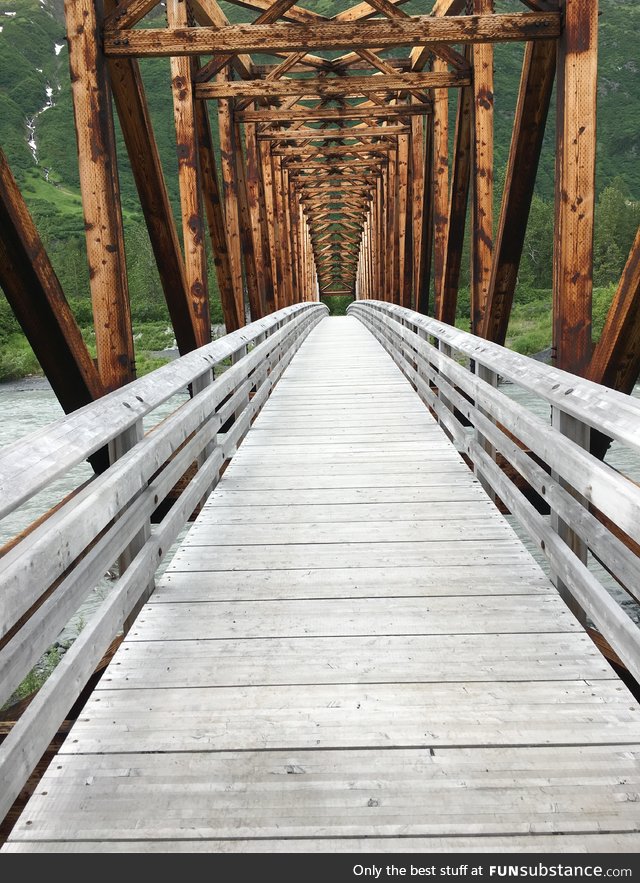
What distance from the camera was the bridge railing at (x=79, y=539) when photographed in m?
1.80

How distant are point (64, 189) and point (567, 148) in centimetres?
17792

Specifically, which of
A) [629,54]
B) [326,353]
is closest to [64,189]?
[629,54]

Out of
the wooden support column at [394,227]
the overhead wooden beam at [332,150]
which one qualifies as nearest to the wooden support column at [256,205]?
the overhead wooden beam at [332,150]

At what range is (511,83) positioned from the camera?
152 meters

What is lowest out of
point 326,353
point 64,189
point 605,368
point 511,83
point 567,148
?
point 326,353

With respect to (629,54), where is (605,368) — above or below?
below

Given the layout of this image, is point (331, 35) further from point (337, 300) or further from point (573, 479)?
point (337, 300)

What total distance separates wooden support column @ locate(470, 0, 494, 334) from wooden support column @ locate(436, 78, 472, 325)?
297 mm

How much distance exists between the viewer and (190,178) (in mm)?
7746

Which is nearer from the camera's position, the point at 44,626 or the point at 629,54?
the point at 44,626

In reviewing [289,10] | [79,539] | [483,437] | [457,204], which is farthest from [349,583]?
[289,10]

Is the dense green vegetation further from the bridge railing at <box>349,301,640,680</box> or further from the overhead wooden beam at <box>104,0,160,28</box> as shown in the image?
the bridge railing at <box>349,301,640,680</box>
